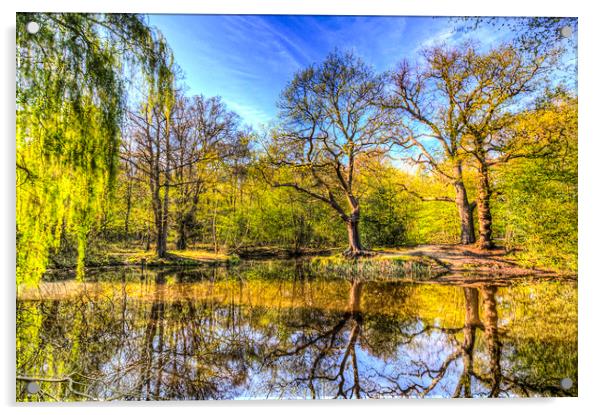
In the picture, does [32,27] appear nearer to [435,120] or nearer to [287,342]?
[287,342]

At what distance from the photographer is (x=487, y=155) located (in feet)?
9.66

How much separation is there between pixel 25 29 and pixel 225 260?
8.93 feet

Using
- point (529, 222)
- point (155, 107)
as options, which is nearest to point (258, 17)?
point (155, 107)

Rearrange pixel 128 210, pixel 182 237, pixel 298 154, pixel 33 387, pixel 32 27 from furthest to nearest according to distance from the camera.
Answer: pixel 298 154 → pixel 182 237 → pixel 128 210 → pixel 32 27 → pixel 33 387

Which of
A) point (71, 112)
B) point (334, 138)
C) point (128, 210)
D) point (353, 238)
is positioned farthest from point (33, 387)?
point (334, 138)

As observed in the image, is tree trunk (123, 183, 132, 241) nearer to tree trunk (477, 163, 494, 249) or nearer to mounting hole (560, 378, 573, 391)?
tree trunk (477, 163, 494, 249)

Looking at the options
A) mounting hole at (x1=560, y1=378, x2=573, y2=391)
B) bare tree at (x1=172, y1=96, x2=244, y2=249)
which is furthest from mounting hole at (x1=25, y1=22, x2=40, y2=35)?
mounting hole at (x1=560, y1=378, x2=573, y2=391)

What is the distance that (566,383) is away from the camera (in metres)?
2.72

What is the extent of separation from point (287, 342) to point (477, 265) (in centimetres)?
198

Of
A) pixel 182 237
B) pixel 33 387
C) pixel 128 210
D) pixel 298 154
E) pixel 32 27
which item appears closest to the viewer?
pixel 33 387

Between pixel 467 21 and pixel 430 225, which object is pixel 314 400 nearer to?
pixel 430 225

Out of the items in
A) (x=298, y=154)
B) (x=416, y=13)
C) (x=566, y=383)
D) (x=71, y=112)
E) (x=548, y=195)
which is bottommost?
(x=566, y=383)

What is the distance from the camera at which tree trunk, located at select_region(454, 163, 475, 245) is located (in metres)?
2.94

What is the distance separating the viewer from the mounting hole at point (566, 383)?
271cm
